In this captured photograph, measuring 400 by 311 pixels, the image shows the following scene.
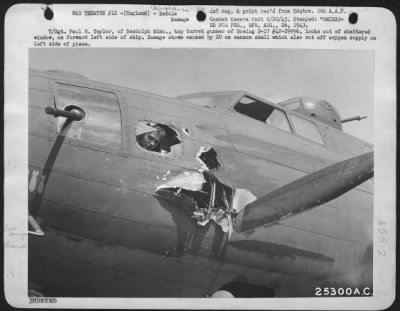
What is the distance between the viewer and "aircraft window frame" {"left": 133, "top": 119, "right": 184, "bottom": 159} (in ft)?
9.50

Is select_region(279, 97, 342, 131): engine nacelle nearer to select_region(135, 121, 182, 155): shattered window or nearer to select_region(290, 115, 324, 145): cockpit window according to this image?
select_region(290, 115, 324, 145): cockpit window

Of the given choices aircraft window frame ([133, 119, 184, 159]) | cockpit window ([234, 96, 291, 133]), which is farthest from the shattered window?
cockpit window ([234, 96, 291, 133])

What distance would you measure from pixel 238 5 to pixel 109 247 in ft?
4.98

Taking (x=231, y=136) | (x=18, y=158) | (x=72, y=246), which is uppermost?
(x=231, y=136)

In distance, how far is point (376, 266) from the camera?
10.5ft

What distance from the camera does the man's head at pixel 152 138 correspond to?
2.90 meters

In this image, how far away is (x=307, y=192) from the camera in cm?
311

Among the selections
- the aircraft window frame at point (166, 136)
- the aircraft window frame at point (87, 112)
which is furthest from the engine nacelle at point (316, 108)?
the aircraft window frame at point (87, 112)

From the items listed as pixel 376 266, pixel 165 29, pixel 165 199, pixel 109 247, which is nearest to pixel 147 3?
pixel 165 29

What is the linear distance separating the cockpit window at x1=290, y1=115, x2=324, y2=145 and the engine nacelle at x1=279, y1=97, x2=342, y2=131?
6 centimetres

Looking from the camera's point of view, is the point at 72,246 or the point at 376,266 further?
the point at 376,266

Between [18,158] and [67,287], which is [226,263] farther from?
[18,158]

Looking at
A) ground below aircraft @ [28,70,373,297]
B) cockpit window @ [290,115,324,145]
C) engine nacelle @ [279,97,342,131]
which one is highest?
→ engine nacelle @ [279,97,342,131]

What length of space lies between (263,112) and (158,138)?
2.32 ft
